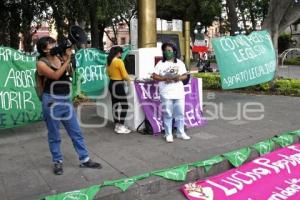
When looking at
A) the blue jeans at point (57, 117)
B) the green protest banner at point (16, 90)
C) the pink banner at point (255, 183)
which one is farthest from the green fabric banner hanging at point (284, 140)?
the green protest banner at point (16, 90)

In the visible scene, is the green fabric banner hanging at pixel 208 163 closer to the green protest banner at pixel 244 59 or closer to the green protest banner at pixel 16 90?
the green protest banner at pixel 16 90

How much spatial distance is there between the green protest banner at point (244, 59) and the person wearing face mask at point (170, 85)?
2700 mm

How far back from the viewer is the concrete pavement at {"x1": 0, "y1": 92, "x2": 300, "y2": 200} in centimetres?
471

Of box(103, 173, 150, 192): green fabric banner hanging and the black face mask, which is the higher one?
the black face mask

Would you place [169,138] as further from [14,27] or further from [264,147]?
[14,27]

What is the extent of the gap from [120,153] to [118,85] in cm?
150

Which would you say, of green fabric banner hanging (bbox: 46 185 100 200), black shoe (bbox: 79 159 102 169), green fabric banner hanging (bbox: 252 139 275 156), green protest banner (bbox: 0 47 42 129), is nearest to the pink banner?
green fabric banner hanging (bbox: 252 139 275 156)

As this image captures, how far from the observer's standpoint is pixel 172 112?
6.66m

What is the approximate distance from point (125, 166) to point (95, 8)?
390 inches

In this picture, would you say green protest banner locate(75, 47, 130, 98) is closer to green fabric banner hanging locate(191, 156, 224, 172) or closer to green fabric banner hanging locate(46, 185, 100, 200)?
green fabric banner hanging locate(191, 156, 224, 172)

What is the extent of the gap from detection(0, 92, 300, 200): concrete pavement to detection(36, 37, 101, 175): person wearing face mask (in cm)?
42

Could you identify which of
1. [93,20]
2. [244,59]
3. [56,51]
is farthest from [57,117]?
[93,20]

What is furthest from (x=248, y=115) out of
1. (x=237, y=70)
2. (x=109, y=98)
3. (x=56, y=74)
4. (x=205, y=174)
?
(x=56, y=74)

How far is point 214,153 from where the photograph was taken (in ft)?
19.4
